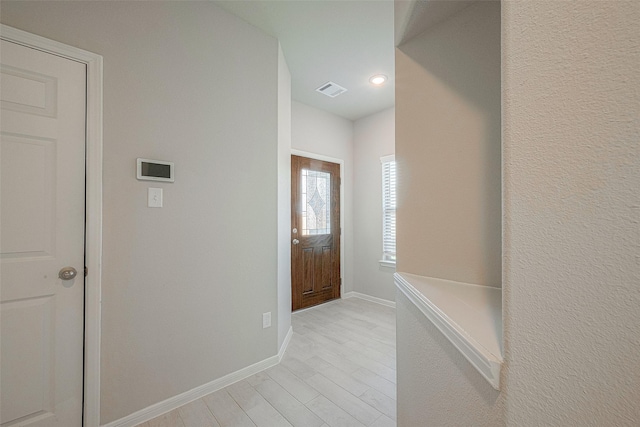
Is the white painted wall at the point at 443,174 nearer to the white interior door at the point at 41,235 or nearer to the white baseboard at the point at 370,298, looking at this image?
the white interior door at the point at 41,235

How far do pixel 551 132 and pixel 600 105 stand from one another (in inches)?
2.3

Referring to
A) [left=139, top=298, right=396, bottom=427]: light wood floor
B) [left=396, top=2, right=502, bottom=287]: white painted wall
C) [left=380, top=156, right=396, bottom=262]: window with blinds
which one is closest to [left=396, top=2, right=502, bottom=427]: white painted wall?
[left=396, top=2, right=502, bottom=287]: white painted wall

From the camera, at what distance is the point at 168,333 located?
170 centimetres

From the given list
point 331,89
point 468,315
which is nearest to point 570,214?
point 468,315

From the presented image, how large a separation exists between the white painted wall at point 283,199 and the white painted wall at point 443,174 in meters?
1.34

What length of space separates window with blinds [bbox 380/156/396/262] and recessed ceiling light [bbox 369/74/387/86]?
1.02 metres

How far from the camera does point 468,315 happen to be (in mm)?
693

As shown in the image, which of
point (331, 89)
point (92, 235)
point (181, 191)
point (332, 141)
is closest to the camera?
point (92, 235)

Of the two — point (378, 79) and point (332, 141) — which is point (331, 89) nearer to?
Result: point (378, 79)

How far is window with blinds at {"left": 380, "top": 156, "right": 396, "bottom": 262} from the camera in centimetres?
372

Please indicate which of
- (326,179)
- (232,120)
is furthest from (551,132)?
(326,179)

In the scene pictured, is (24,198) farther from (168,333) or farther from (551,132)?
(551,132)

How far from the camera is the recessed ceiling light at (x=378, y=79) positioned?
288cm

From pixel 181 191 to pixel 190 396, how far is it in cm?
138
